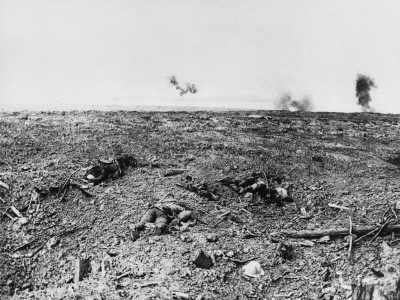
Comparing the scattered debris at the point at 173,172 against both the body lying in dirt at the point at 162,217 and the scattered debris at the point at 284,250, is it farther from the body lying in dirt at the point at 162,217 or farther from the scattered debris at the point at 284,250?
the scattered debris at the point at 284,250

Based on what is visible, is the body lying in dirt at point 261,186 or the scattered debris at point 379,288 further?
the body lying in dirt at point 261,186

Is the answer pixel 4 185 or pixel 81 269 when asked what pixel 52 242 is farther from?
pixel 4 185

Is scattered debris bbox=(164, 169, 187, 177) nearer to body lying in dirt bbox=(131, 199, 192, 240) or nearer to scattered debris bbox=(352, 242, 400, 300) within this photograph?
body lying in dirt bbox=(131, 199, 192, 240)

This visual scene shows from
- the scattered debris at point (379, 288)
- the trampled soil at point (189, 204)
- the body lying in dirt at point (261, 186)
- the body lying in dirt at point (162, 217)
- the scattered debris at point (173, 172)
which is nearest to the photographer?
the scattered debris at point (379, 288)

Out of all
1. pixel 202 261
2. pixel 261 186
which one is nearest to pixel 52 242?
pixel 202 261

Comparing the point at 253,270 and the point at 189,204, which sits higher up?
the point at 189,204

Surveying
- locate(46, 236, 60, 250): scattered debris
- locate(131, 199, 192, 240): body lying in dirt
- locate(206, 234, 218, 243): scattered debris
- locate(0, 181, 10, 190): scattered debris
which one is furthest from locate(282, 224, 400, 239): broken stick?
locate(0, 181, 10, 190): scattered debris

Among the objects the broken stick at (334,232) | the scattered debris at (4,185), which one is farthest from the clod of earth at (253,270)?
the scattered debris at (4,185)

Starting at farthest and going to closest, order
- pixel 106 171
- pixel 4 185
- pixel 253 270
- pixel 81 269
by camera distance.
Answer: pixel 106 171, pixel 4 185, pixel 81 269, pixel 253 270
